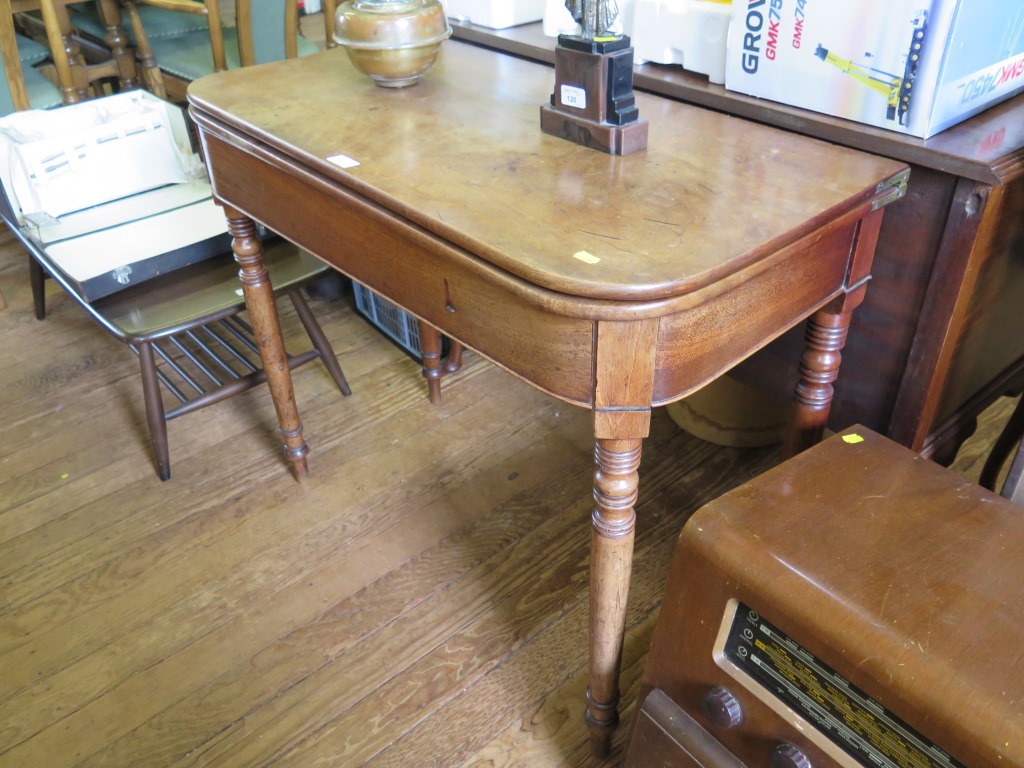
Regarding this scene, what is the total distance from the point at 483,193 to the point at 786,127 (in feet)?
1.44

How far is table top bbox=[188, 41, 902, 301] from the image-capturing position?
844 mm

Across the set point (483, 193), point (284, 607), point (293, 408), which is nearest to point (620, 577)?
point (483, 193)

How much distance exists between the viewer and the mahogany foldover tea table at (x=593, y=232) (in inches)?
33.2

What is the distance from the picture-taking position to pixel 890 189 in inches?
38.9

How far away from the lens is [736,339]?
0.93 metres

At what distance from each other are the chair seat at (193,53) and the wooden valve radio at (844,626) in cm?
225

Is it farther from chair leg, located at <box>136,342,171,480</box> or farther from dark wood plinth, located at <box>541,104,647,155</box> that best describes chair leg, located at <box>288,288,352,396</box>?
dark wood plinth, located at <box>541,104,647,155</box>

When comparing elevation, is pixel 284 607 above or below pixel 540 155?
below

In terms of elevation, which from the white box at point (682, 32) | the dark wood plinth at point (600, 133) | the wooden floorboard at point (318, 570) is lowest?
the wooden floorboard at point (318, 570)

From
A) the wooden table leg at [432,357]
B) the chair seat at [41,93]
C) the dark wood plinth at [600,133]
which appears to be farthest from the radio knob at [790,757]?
the chair seat at [41,93]

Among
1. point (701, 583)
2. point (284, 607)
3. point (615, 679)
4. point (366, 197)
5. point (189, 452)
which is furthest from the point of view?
point (189, 452)

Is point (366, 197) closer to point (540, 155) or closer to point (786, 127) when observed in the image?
point (540, 155)

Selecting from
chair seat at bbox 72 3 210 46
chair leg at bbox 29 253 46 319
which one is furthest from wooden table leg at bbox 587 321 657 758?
chair seat at bbox 72 3 210 46

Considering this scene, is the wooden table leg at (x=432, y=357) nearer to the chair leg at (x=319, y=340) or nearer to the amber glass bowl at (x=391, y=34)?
the chair leg at (x=319, y=340)
